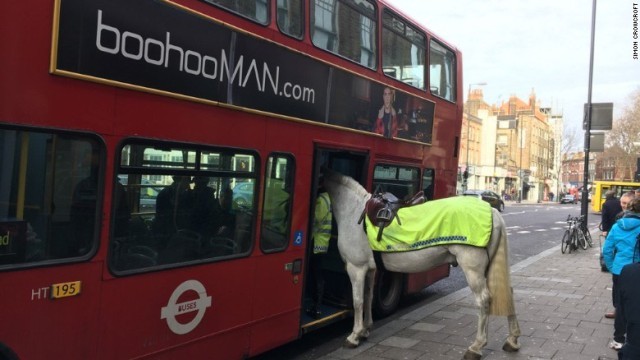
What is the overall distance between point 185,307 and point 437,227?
2750 mm

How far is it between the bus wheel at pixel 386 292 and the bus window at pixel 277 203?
A: 2448 millimetres

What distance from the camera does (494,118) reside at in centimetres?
7362

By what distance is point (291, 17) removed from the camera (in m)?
4.94

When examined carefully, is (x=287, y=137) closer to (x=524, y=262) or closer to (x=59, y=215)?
(x=59, y=215)

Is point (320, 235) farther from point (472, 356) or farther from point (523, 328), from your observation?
point (523, 328)

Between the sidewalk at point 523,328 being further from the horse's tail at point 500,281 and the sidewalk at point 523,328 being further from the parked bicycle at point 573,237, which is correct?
the parked bicycle at point 573,237

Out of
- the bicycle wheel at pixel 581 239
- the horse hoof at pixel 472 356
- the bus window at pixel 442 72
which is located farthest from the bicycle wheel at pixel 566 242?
the horse hoof at pixel 472 356

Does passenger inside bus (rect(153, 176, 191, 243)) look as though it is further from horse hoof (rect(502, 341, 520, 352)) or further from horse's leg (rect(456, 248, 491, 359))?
horse hoof (rect(502, 341, 520, 352))

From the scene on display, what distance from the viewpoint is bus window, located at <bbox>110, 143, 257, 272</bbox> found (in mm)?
3543

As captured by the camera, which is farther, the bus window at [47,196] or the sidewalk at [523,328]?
the sidewalk at [523,328]

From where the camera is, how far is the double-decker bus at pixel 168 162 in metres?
2.97

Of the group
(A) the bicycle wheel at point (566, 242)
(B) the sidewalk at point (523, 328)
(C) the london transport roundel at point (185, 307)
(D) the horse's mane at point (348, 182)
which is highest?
(D) the horse's mane at point (348, 182)

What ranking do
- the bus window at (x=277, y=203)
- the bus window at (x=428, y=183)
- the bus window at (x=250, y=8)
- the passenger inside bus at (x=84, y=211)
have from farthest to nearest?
the bus window at (x=428, y=183)
the bus window at (x=277, y=203)
the bus window at (x=250, y=8)
the passenger inside bus at (x=84, y=211)

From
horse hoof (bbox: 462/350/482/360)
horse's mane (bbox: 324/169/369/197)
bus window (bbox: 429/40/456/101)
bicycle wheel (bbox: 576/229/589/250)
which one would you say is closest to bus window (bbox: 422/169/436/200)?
bus window (bbox: 429/40/456/101)
